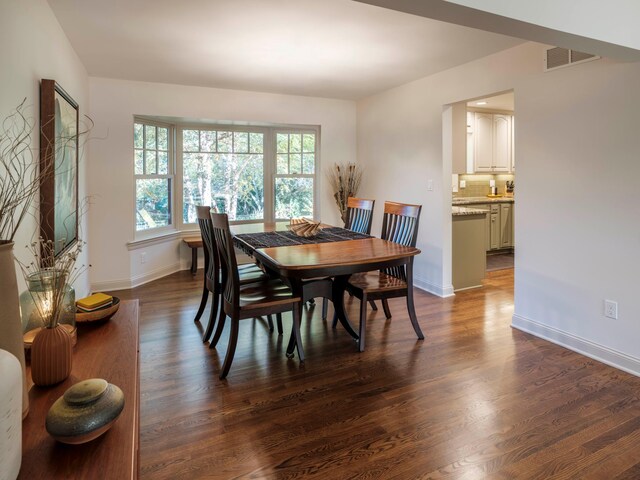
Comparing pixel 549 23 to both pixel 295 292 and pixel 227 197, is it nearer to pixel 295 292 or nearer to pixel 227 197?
pixel 295 292

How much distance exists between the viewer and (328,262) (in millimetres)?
2463

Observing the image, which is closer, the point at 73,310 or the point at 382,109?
the point at 73,310

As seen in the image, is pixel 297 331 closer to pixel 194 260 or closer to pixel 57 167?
pixel 57 167

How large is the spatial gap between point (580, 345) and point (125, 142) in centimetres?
471

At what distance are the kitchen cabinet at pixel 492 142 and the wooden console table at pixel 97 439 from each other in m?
6.18

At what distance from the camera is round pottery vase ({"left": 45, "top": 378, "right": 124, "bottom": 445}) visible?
900 mm

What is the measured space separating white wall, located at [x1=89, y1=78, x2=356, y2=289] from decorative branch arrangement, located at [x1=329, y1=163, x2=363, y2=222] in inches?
42.6

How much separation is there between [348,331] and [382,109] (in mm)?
3123

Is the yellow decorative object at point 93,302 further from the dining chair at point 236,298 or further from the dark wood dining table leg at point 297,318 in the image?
the dark wood dining table leg at point 297,318

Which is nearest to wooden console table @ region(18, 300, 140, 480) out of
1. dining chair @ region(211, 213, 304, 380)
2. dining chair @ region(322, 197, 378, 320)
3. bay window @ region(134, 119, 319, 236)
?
dining chair @ region(211, 213, 304, 380)

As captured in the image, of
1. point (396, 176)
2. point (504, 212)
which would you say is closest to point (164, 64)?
point (396, 176)

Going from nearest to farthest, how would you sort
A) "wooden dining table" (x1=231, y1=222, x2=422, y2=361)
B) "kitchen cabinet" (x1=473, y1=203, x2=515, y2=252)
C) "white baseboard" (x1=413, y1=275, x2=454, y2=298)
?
"wooden dining table" (x1=231, y1=222, x2=422, y2=361), "white baseboard" (x1=413, y1=275, x2=454, y2=298), "kitchen cabinet" (x1=473, y1=203, x2=515, y2=252)

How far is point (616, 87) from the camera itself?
2.55 metres

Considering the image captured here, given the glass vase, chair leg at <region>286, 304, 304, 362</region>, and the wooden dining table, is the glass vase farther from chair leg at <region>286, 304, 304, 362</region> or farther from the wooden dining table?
chair leg at <region>286, 304, 304, 362</region>
